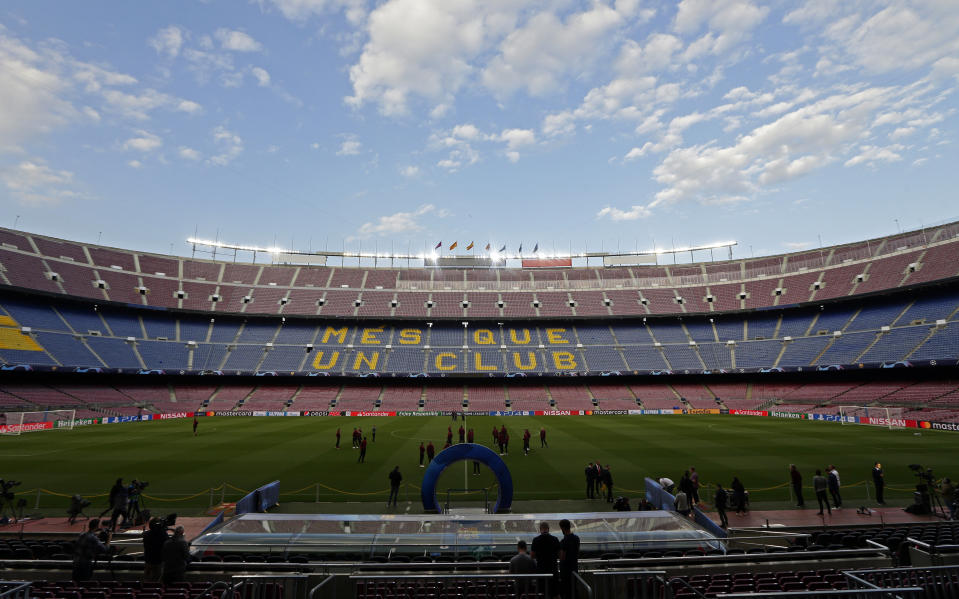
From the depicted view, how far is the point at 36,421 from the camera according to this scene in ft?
129

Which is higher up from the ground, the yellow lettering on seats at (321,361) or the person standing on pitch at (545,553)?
the yellow lettering on seats at (321,361)

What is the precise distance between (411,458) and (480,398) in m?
32.6

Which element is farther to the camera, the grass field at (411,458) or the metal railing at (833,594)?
the grass field at (411,458)

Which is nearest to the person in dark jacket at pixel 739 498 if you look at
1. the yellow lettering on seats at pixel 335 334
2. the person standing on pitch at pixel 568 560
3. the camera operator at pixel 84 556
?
the person standing on pitch at pixel 568 560

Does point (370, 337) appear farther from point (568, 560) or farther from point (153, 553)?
point (568, 560)

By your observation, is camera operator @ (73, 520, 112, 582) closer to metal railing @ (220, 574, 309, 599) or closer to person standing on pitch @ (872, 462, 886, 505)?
metal railing @ (220, 574, 309, 599)

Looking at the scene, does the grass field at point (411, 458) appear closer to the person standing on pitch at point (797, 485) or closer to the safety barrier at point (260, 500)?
the person standing on pitch at point (797, 485)

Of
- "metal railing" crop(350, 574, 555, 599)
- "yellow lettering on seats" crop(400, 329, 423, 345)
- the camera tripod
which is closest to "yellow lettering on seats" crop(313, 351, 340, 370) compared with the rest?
"yellow lettering on seats" crop(400, 329, 423, 345)

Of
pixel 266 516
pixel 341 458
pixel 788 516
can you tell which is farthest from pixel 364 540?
pixel 341 458

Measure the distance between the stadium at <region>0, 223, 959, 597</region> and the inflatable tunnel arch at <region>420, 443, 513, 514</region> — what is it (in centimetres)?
12

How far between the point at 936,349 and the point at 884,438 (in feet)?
71.9

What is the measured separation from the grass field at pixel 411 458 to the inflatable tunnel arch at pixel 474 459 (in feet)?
12.6

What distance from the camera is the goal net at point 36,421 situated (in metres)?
36.9

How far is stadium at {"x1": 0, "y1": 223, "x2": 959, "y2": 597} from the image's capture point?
10.0m
